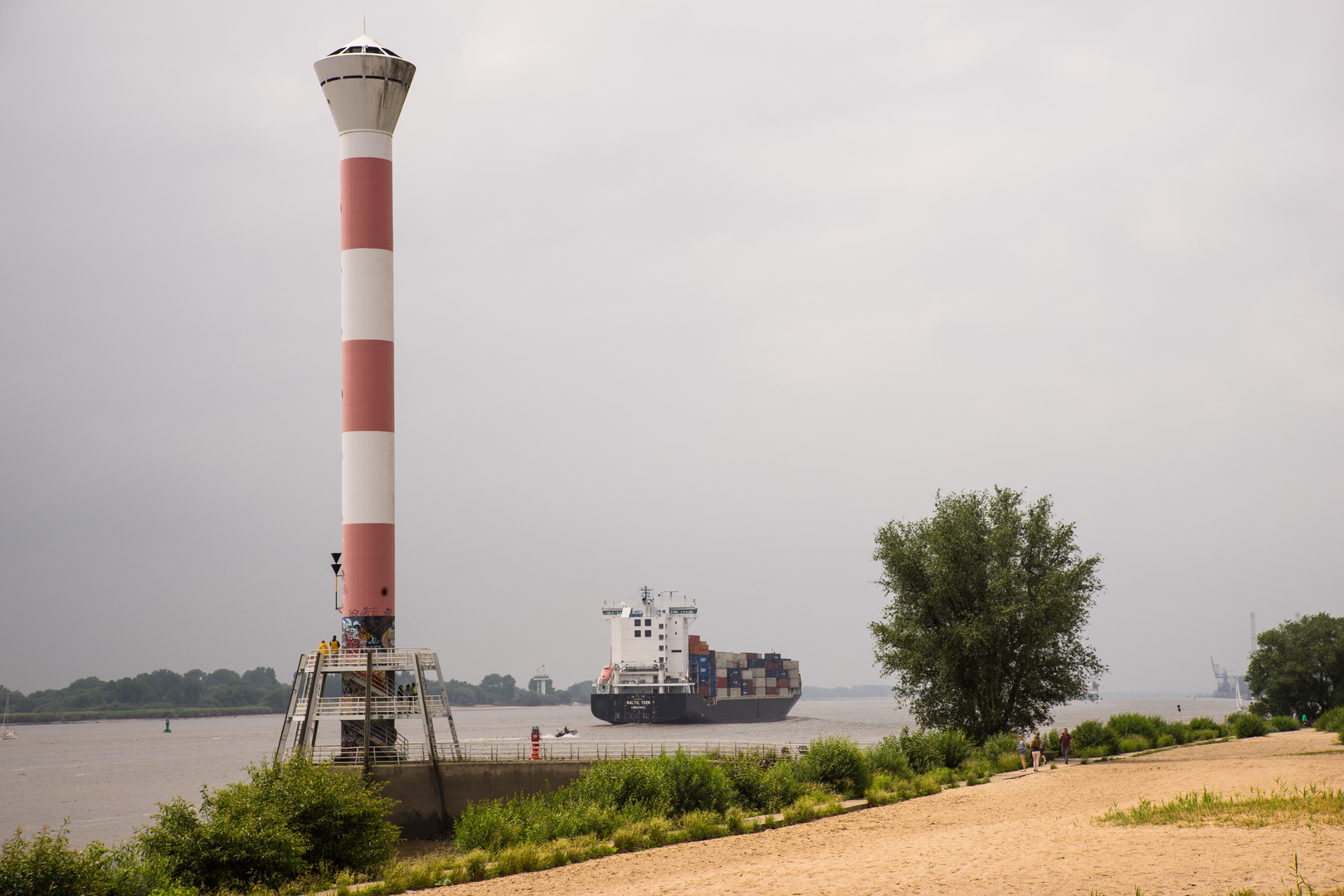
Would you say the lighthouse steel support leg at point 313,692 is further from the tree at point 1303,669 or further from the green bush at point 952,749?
the tree at point 1303,669

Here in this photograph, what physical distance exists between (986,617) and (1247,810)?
17444 mm

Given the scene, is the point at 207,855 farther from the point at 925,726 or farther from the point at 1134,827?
the point at 925,726

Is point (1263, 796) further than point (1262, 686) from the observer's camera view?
No

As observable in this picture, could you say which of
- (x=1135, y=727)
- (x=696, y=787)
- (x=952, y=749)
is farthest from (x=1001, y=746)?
(x=696, y=787)

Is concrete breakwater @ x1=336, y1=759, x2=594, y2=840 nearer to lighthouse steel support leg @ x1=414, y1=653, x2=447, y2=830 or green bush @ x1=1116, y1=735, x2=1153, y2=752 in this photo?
lighthouse steel support leg @ x1=414, y1=653, x2=447, y2=830

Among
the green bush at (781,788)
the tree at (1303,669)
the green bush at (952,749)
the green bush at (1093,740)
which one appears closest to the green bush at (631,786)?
the green bush at (781,788)

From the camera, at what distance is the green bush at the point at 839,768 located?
28.2 m

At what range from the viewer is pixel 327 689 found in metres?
39.0

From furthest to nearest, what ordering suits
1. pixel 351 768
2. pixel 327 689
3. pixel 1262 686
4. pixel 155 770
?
pixel 155 770
pixel 1262 686
pixel 327 689
pixel 351 768

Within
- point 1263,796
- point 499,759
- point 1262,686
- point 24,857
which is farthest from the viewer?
point 1262,686

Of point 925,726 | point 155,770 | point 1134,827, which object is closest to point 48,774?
point 155,770

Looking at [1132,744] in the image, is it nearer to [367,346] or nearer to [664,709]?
[367,346]

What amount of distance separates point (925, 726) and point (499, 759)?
16312 millimetres

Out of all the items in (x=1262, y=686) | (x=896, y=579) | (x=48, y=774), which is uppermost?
(x=896, y=579)
